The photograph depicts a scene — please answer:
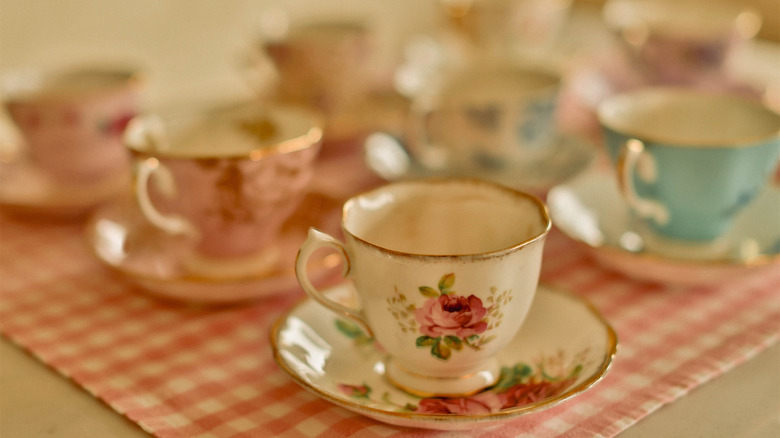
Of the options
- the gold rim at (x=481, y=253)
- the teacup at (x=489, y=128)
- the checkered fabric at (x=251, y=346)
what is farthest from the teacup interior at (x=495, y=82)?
the gold rim at (x=481, y=253)

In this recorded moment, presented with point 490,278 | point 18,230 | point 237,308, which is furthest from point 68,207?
point 490,278

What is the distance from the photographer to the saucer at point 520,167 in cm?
80

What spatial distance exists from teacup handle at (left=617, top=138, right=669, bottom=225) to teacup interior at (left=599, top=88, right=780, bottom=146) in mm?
60

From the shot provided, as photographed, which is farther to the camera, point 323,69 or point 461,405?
point 323,69

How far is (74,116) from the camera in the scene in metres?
0.78

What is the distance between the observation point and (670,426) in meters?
0.49

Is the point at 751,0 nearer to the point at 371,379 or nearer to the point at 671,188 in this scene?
the point at 671,188

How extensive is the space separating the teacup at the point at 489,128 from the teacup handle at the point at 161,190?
28cm

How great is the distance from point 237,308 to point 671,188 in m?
0.39

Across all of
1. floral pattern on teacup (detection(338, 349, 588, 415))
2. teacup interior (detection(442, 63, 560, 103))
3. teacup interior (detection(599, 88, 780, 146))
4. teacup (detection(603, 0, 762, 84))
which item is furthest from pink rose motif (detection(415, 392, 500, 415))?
teacup (detection(603, 0, 762, 84))

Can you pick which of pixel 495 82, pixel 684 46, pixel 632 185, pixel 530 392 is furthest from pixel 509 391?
pixel 684 46

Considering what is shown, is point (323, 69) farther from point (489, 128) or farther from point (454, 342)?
point (454, 342)

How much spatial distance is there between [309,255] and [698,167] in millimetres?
341

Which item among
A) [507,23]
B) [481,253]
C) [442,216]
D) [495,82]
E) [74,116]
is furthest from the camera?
[507,23]
